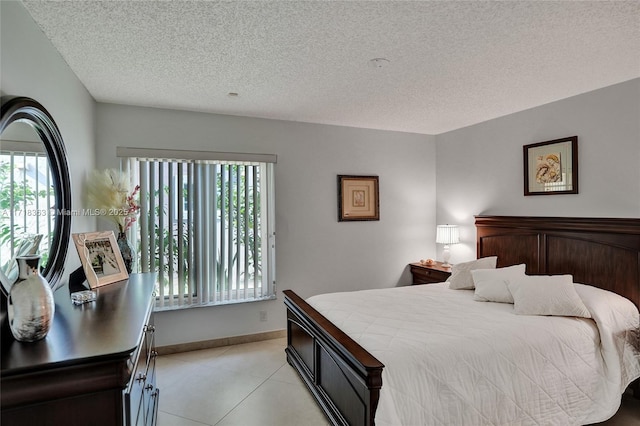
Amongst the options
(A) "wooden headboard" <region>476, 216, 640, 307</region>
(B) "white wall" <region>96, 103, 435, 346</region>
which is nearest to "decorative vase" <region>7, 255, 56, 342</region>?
(B) "white wall" <region>96, 103, 435, 346</region>

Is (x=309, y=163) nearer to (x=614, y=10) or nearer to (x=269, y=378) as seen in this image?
(x=269, y=378)

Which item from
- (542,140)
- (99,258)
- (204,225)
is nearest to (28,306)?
(99,258)

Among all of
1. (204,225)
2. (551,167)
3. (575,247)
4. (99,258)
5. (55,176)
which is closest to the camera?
(55,176)

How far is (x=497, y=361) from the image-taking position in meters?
1.99

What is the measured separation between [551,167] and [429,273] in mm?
1728

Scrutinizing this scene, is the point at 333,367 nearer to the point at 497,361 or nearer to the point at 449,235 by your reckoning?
the point at 497,361

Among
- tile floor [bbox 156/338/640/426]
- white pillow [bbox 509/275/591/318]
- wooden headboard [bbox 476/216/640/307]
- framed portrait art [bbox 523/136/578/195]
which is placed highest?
framed portrait art [bbox 523/136/578/195]

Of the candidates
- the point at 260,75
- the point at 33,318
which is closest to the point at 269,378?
the point at 33,318

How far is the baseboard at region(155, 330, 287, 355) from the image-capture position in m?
3.46

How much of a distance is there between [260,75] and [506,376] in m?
2.55

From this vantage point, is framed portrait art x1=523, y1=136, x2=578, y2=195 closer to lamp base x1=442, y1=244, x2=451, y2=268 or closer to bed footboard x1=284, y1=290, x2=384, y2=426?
lamp base x1=442, y1=244, x2=451, y2=268

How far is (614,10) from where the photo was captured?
1.75 m

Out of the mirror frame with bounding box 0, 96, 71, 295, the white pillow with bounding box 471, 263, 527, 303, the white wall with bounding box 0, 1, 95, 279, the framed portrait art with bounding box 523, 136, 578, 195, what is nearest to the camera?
the white wall with bounding box 0, 1, 95, 279

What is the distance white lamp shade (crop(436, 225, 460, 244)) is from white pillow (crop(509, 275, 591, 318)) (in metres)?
1.53
